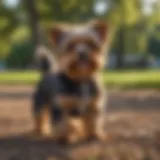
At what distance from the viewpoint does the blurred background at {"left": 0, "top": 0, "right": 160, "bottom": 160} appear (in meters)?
5.07

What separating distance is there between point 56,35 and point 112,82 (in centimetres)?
1076

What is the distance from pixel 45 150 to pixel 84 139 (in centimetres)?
62

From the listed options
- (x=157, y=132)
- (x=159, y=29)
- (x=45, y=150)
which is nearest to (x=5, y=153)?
(x=45, y=150)

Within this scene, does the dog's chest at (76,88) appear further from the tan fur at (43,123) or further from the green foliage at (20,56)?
the green foliage at (20,56)

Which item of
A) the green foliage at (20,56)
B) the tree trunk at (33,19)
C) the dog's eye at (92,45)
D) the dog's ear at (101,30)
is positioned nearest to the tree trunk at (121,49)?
the green foliage at (20,56)

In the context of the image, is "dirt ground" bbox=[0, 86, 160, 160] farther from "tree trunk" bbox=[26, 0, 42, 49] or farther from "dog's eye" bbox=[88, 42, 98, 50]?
"tree trunk" bbox=[26, 0, 42, 49]

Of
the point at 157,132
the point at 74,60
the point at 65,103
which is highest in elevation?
the point at 74,60

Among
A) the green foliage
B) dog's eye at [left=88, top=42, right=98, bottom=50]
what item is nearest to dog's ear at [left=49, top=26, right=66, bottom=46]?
dog's eye at [left=88, top=42, right=98, bottom=50]

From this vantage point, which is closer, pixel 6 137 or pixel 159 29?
pixel 6 137

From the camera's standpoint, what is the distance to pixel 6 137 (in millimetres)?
5832

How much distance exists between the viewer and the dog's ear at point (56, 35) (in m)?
→ 5.06

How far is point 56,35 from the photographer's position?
16.7 feet

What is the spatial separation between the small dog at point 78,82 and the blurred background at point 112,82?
326mm

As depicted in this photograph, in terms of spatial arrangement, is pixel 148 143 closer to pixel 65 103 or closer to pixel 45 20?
pixel 65 103
